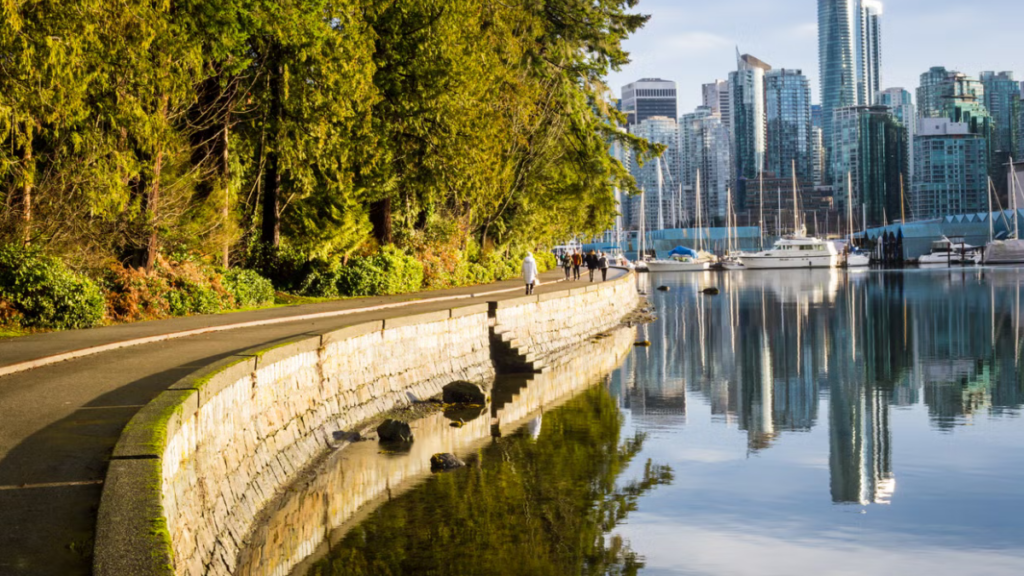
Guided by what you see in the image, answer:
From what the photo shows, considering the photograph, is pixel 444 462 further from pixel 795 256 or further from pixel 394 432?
pixel 795 256

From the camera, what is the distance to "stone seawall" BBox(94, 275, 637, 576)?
7617 millimetres

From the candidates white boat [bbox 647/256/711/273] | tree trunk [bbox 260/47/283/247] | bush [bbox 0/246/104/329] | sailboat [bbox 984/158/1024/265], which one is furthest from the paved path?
sailboat [bbox 984/158/1024/265]

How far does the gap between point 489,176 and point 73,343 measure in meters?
23.0

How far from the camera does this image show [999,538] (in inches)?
517

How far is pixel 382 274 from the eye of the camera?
119ft

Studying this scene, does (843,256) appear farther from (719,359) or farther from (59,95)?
(59,95)

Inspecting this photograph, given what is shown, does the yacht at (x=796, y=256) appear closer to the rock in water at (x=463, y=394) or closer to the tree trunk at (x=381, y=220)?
the tree trunk at (x=381, y=220)

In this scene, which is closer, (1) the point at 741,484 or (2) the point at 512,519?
(2) the point at 512,519

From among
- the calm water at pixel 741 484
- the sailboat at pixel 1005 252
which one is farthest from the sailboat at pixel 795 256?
the calm water at pixel 741 484

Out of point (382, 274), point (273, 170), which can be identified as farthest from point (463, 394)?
point (382, 274)

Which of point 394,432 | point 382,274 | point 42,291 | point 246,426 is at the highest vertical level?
point 42,291

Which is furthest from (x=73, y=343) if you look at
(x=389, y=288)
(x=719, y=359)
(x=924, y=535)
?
(x=719, y=359)

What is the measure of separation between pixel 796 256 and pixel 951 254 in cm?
3383

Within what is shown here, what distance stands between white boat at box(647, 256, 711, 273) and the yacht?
8.49 m
